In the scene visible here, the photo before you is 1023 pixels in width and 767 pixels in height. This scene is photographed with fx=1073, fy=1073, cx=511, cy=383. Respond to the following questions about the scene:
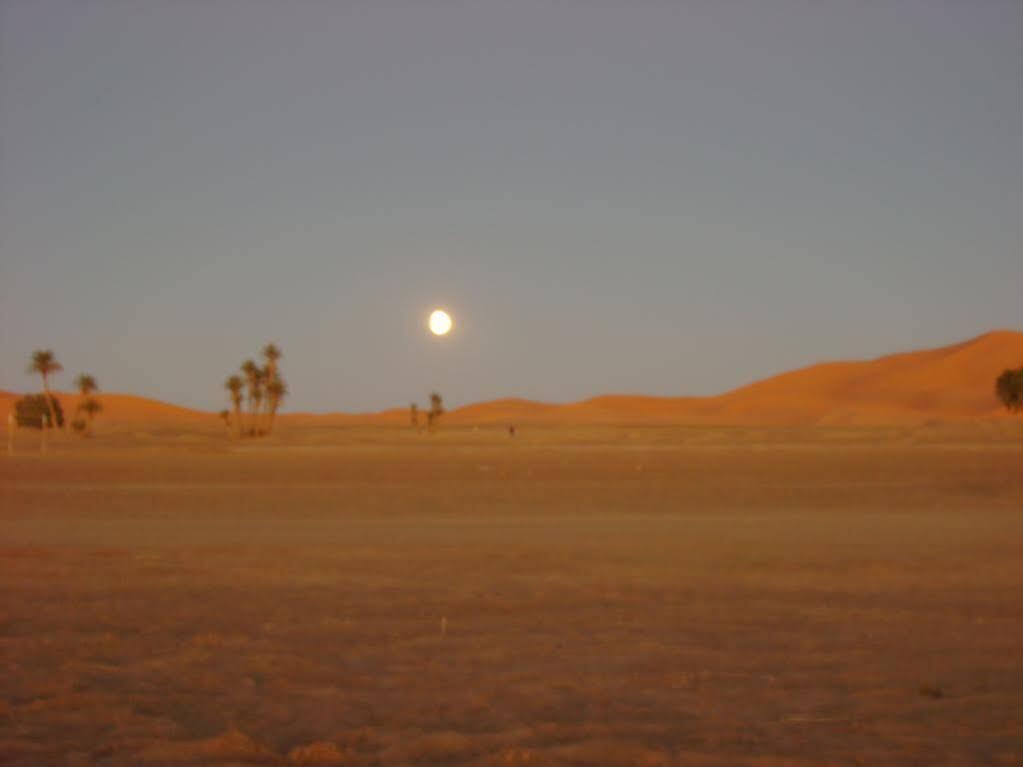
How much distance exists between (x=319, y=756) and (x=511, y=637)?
3.24m

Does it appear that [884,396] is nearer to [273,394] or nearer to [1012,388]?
[1012,388]

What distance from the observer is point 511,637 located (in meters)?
8.95

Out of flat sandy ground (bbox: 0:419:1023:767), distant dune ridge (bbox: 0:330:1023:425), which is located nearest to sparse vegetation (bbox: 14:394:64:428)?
distant dune ridge (bbox: 0:330:1023:425)

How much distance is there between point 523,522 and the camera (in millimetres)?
19141

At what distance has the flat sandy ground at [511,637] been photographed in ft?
20.4

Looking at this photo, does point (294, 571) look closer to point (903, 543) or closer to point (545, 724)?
point (545, 724)

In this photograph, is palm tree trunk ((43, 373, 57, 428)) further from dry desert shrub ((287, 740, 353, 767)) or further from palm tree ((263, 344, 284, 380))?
dry desert shrub ((287, 740, 353, 767))

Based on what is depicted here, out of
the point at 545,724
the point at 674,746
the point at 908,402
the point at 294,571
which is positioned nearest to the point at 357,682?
the point at 545,724

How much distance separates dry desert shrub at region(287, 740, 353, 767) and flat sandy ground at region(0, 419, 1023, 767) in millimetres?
19

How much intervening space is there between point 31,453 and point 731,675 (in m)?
48.4

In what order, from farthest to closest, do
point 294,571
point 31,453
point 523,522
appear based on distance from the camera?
point 31,453, point 523,522, point 294,571

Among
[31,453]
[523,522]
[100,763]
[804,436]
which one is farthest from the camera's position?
[804,436]

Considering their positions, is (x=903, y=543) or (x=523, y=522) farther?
(x=523, y=522)

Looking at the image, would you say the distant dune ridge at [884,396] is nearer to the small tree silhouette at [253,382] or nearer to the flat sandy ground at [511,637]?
the small tree silhouette at [253,382]
